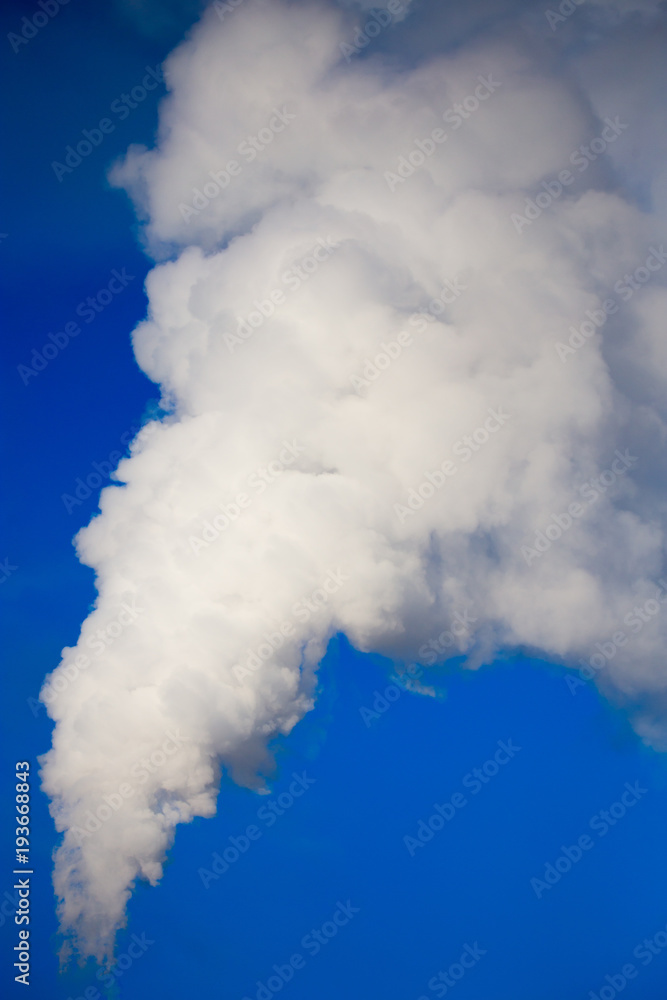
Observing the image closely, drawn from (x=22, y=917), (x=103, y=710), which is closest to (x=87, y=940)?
(x=22, y=917)

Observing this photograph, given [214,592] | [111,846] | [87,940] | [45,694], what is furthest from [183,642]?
[87,940]

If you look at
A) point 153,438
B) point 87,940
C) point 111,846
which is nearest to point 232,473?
point 153,438

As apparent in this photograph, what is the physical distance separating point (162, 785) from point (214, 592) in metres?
3.04

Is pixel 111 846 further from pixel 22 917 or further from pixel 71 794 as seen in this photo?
pixel 22 917

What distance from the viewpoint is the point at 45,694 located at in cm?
1156

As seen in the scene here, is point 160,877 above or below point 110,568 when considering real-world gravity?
below

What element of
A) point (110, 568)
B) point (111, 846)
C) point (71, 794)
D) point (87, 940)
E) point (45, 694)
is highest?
point (110, 568)

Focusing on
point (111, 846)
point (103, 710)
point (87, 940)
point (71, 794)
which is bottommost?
point (87, 940)

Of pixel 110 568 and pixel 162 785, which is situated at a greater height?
pixel 110 568

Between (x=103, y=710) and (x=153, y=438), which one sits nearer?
(x=103, y=710)

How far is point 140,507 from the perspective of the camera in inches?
475

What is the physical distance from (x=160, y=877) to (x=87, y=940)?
1.34 meters

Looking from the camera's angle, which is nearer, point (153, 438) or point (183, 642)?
point (183, 642)

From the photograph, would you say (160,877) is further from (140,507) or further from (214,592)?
(140,507)
